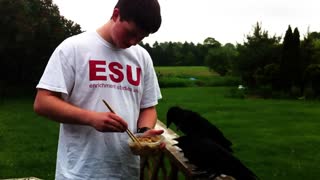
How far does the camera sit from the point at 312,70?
3000cm

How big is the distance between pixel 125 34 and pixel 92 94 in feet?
0.93

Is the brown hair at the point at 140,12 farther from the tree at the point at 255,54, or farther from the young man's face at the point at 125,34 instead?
the tree at the point at 255,54

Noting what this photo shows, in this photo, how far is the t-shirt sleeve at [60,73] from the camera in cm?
228

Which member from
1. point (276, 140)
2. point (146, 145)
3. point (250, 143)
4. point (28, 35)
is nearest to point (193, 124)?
point (146, 145)

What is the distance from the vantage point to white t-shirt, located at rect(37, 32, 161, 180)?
2.32m

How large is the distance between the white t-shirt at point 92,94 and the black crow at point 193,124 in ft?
3.54

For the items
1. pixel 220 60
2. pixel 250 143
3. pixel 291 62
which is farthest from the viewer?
pixel 220 60

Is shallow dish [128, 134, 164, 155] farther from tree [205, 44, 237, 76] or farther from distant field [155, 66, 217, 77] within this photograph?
distant field [155, 66, 217, 77]

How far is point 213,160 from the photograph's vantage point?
2982mm

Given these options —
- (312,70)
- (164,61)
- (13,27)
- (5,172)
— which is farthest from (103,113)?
(164,61)

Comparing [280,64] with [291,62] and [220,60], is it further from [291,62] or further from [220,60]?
[220,60]

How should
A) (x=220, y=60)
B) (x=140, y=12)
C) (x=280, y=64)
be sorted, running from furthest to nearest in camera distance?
(x=220, y=60)
(x=280, y=64)
(x=140, y=12)

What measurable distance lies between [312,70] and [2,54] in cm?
1616

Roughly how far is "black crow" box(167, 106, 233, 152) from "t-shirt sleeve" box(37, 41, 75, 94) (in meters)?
1.27
